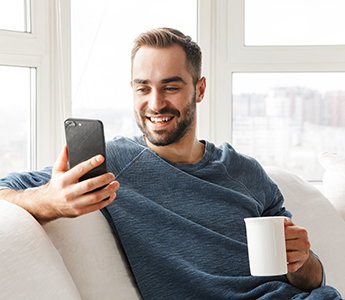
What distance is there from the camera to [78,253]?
1088mm

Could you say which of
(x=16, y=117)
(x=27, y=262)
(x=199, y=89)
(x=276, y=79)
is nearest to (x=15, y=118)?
(x=16, y=117)

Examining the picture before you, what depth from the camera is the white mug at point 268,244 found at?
0.90 m

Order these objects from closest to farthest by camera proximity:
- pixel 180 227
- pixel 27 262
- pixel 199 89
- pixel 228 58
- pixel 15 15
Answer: pixel 27 262 → pixel 180 227 → pixel 199 89 → pixel 15 15 → pixel 228 58

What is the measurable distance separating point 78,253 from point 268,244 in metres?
0.48

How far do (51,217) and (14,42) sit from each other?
1.22 metres

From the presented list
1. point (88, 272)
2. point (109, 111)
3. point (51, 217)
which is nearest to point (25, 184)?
point (51, 217)

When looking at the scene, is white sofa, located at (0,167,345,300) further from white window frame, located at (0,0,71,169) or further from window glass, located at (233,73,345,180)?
white window frame, located at (0,0,71,169)

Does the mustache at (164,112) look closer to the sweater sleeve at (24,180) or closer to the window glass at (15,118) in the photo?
the sweater sleeve at (24,180)

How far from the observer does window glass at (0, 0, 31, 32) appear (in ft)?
6.38

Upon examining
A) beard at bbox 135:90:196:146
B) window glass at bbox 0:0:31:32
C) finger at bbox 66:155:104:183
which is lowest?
finger at bbox 66:155:104:183

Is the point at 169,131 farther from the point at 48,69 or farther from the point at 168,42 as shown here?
the point at 48,69

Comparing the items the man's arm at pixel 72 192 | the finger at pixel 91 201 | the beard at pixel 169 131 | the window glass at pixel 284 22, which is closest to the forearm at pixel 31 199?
the man's arm at pixel 72 192

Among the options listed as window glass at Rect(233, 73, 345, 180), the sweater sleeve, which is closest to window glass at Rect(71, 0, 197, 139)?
window glass at Rect(233, 73, 345, 180)

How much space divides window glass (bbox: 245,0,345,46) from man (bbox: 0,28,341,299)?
1101 mm
